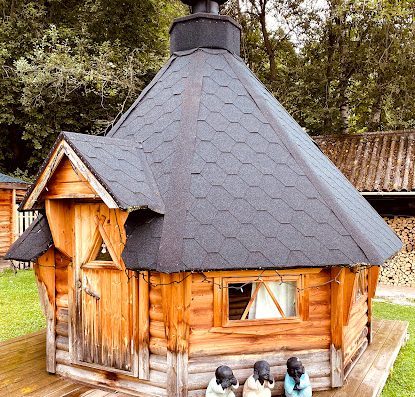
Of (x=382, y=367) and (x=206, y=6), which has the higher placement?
(x=206, y=6)

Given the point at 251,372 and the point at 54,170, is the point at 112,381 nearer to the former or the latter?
the point at 251,372

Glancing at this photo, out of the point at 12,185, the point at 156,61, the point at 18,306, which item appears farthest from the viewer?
the point at 156,61

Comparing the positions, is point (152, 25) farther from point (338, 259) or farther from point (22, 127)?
point (338, 259)

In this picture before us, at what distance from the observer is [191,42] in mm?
6355

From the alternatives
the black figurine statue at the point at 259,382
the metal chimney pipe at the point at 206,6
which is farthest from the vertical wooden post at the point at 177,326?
the metal chimney pipe at the point at 206,6

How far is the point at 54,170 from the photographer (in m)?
4.59

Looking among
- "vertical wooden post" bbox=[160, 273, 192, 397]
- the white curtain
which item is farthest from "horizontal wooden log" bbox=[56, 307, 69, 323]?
the white curtain

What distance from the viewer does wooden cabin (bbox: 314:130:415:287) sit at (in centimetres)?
1178

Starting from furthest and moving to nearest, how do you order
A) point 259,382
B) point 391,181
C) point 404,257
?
point 404,257 → point 391,181 → point 259,382

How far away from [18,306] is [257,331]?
709 cm

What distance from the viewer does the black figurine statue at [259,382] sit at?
4.29 m

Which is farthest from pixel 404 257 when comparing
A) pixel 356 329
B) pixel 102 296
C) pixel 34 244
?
pixel 34 244

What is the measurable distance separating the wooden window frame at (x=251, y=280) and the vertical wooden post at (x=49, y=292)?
2087 mm

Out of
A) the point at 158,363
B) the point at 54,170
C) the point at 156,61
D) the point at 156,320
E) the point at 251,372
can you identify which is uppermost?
the point at 156,61
